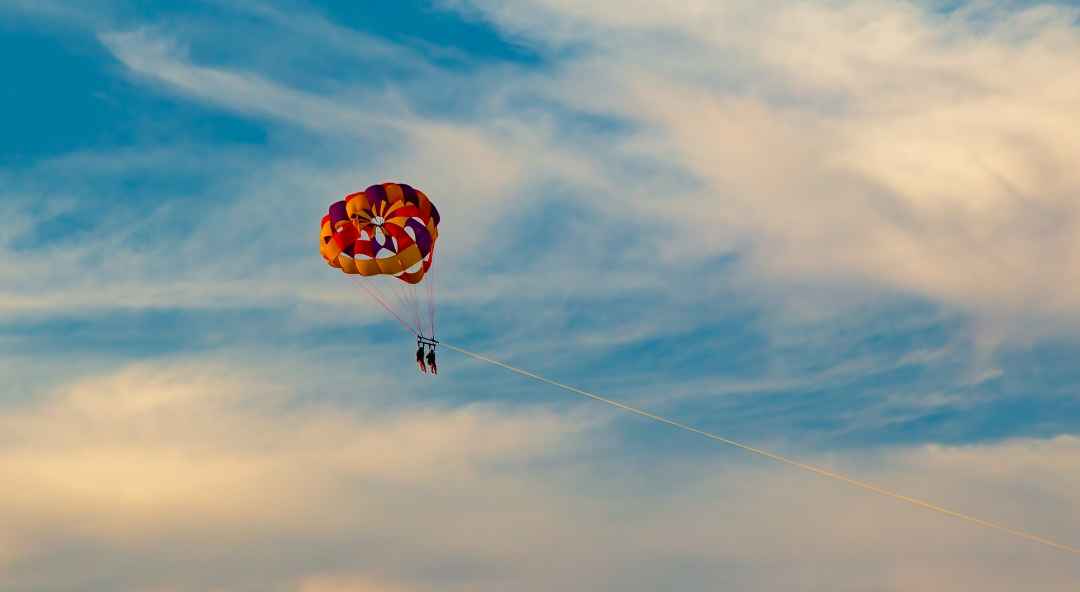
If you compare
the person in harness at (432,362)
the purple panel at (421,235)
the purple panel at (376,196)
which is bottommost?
the person in harness at (432,362)

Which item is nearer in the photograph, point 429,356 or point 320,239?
point 429,356

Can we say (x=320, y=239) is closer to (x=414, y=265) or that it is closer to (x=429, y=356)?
(x=414, y=265)

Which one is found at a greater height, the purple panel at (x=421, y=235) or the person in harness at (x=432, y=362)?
the purple panel at (x=421, y=235)

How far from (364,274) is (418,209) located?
4925 millimetres

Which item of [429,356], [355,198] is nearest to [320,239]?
[355,198]

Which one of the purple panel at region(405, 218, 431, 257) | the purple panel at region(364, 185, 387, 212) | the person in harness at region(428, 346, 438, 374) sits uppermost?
the purple panel at region(364, 185, 387, 212)

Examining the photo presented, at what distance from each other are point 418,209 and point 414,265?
3.30m

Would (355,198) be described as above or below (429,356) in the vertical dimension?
above

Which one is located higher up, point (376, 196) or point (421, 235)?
point (376, 196)

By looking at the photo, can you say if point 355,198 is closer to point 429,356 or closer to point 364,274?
point 364,274

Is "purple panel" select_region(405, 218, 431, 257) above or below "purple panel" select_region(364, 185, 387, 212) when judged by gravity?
below

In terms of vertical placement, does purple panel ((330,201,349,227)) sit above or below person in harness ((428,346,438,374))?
above

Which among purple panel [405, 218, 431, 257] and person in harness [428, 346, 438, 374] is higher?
purple panel [405, 218, 431, 257]

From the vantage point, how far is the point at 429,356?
237ft
